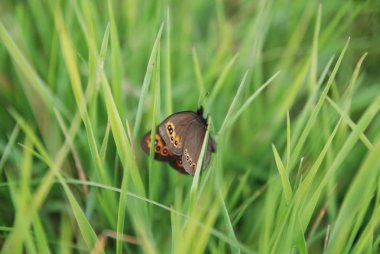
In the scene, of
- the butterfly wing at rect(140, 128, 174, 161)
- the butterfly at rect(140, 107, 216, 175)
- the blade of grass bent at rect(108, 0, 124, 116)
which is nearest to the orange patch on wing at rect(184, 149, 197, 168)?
the butterfly at rect(140, 107, 216, 175)

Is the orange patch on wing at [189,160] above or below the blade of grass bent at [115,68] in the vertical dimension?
below

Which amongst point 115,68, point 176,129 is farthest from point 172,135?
point 115,68

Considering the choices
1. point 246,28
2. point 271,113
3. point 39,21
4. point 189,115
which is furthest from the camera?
point 246,28

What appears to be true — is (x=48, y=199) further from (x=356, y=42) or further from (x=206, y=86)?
(x=356, y=42)

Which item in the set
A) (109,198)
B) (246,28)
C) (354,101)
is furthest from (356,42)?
(109,198)

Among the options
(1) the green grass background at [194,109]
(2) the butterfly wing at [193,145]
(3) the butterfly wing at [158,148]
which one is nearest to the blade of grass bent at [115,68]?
(1) the green grass background at [194,109]

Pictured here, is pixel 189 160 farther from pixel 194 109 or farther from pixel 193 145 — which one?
pixel 194 109

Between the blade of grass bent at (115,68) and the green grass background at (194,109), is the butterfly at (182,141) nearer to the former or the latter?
the green grass background at (194,109)
